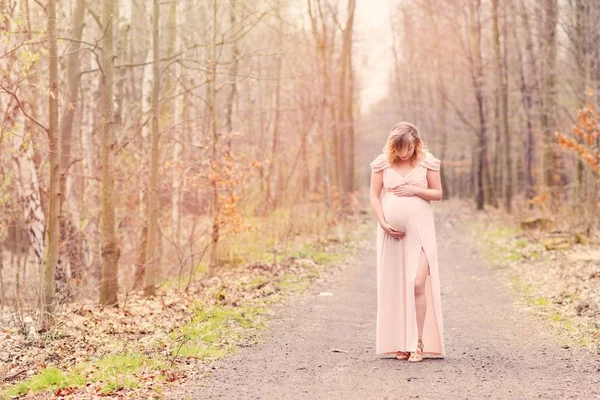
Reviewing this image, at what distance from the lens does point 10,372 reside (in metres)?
6.69

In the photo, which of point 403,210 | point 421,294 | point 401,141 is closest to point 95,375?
point 421,294

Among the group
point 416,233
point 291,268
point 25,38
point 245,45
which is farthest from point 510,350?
point 245,45

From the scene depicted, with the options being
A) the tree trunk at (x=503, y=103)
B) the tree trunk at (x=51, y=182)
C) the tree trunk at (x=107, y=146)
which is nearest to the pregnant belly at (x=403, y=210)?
the tree trunk at (x=51, y=182)

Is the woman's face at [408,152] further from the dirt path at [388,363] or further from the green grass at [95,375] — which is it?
the green grass at [95,375]

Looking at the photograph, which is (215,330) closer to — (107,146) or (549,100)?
(107,146)

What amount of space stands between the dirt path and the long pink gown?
0.22 meters

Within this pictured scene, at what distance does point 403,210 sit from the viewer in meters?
6.93

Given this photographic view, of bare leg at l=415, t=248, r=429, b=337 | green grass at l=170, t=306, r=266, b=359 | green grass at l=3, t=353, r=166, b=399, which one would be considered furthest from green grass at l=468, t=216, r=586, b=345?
green grass at l=3, t=353, r=166, b=399

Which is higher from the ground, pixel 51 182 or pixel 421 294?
pixel 51 182

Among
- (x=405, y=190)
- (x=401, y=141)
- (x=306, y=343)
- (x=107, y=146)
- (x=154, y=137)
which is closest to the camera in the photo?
(x=401, y=141)

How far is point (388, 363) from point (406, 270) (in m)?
0.85

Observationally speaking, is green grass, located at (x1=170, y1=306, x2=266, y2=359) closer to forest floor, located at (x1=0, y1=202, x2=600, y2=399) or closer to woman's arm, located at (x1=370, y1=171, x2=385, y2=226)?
forest floor, located at (x1=0, y1=202, x2=600, y2=399)

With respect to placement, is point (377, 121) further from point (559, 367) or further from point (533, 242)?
point (559, 367)

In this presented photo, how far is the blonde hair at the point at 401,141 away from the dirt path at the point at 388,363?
1892mm
